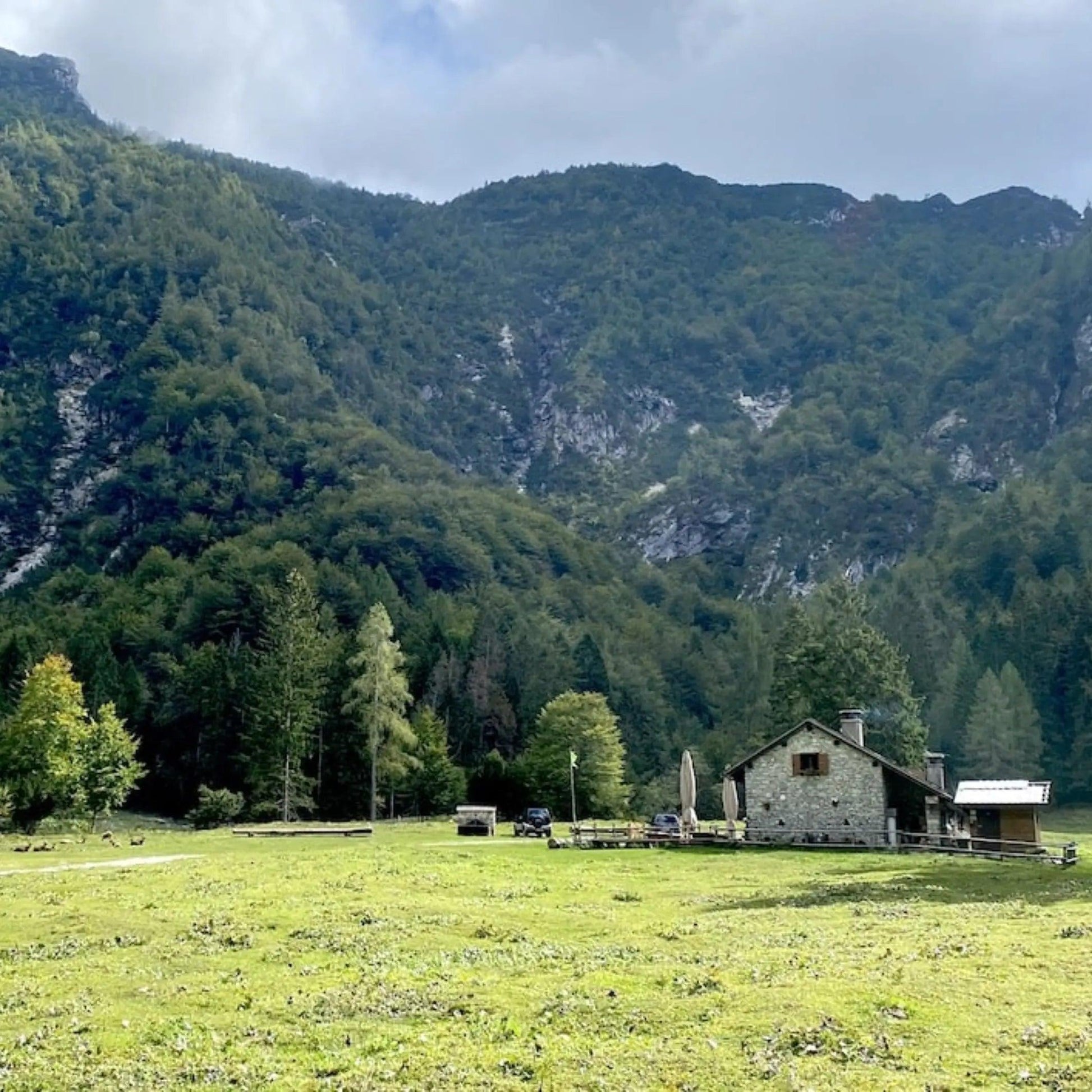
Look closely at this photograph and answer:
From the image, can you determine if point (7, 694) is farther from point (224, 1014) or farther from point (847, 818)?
point (224, 1014)

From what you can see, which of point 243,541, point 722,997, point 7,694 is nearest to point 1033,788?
point 722,997

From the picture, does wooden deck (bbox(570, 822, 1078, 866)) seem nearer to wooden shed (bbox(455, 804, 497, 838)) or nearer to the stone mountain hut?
the stone mountain hut

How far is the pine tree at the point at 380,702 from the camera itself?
294 ft

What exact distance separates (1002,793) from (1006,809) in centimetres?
92

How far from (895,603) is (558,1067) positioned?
5882 inches

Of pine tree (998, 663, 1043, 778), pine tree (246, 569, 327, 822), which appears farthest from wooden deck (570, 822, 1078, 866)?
pine tree (998, 663, 1043, 778)

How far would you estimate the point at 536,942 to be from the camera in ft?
88.7

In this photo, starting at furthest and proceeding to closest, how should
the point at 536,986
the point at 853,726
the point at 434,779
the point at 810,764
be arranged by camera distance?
the point at 434,779 → the point at 853,726 → the point at 810,764 → the point at 536,986

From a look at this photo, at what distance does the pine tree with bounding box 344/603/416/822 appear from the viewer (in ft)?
294

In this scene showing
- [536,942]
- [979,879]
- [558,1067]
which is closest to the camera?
[558,1067]

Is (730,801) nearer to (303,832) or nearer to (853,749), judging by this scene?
(853,749)

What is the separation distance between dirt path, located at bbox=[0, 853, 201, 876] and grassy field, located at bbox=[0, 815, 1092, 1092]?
4794 millimetres

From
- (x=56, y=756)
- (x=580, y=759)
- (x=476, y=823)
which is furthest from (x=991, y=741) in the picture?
(x=56, y=756)

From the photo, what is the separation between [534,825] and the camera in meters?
72.5
